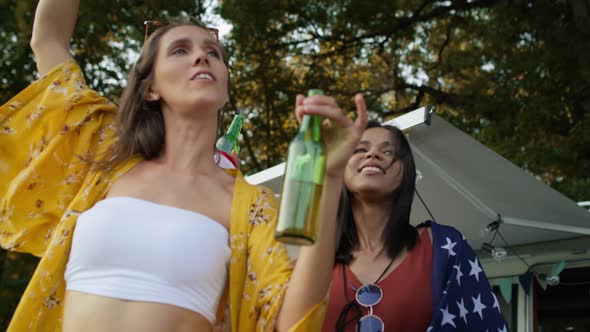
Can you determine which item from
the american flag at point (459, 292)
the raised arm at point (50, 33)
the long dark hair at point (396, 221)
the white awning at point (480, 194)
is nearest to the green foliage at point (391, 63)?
the white awning at point (480, 194)

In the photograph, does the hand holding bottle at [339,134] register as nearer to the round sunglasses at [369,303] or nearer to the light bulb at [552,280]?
the round sunglasses at [369,303]

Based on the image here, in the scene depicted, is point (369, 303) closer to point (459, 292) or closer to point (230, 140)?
point (459, 292)

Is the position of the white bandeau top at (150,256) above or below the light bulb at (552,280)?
below

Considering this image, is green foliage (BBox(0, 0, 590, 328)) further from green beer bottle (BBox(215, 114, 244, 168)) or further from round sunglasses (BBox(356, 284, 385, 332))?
round sunglasses (BBox(356, 284, 385, 332))

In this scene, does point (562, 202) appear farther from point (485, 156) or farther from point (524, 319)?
point (524, 319)

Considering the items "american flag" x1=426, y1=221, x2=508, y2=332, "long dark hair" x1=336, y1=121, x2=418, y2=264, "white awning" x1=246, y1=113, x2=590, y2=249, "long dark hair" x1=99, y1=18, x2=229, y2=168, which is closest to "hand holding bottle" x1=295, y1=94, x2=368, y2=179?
"long dark hair" x1=99, y1=18, x2=229, y2=168

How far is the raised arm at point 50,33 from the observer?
2143 millimetres

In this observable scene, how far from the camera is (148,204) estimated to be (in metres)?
1.84

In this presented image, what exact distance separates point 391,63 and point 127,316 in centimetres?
932

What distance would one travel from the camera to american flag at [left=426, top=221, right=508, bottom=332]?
2504 mm

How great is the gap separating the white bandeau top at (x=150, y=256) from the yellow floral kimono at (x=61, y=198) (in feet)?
0.17

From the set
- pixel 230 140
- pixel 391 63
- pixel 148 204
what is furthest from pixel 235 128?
pixel 391 63

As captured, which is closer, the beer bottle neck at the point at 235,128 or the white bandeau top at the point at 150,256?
the white bandeau top at the point at 150,256

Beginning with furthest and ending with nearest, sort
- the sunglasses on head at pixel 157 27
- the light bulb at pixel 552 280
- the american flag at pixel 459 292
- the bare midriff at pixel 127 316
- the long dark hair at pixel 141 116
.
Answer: the light bulb at pixel 552 280 → the american flag at pixel 459 292 → the sunglasses on head at pixel 157 27 → the long dark hair at pixel 141 116 → the bare midriff at pixel 127 316
